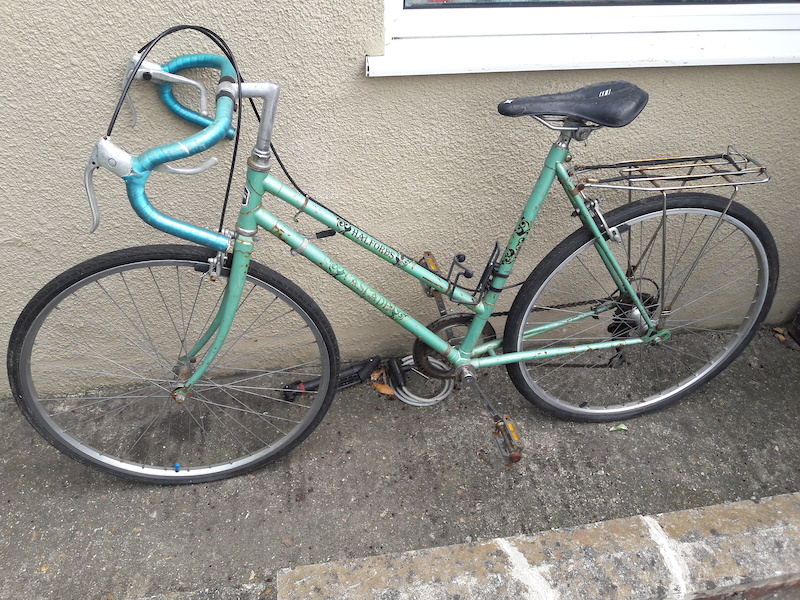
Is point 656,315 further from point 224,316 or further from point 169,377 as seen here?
point 169,377

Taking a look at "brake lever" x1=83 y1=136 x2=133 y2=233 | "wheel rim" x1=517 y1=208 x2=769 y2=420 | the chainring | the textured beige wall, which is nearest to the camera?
"brake lever" x1=83 y1=136 x2=133 y2=233

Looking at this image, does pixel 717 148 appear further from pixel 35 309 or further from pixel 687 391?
pixel 35 309

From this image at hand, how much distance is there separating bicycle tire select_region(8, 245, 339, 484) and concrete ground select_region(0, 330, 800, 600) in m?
0.14

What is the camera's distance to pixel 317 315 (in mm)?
1970

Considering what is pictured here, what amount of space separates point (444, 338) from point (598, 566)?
39.3 inches

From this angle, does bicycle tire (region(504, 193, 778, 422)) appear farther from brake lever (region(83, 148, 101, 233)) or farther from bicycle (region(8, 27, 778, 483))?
brake lever (region(83, 148, 101, 233))

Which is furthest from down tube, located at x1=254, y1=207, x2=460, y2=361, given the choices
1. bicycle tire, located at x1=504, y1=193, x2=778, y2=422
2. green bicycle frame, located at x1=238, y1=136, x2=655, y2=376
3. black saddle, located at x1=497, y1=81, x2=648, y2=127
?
black saddle, located at x1=497, y1=81, x2=648, y2=127

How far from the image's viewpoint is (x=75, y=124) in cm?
191

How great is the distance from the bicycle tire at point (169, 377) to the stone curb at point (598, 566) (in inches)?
28.1

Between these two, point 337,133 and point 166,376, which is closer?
point 337,133

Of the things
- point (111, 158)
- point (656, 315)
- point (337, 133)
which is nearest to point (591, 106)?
point (337, 133)

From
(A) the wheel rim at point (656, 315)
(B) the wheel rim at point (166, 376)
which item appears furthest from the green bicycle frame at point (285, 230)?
(B) the wheel rim at point (166, 376)

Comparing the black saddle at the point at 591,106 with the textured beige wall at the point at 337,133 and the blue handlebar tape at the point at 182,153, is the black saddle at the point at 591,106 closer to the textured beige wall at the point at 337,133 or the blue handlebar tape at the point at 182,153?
the textured beige wall at the point at 337,133

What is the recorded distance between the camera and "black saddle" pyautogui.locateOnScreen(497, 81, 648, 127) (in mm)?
1702
